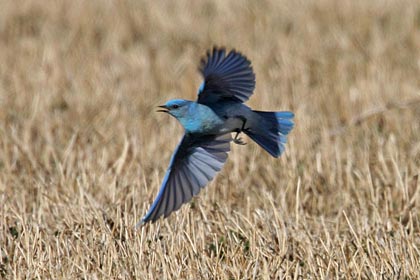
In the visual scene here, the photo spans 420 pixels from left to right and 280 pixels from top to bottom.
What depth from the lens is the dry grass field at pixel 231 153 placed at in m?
4.30

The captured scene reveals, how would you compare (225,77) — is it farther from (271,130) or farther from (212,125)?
(271,130)

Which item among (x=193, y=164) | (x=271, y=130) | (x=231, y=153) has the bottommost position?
(x=193, y=164)

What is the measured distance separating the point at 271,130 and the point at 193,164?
0.40 meters

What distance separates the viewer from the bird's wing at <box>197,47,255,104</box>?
435 centimetres

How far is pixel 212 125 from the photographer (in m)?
4.34

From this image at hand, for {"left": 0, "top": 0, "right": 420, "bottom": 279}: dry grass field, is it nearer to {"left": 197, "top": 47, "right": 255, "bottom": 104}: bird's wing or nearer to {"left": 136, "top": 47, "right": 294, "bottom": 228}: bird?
{"left": 136, "top": 47, "right": 294, "bottom": 228}: bird

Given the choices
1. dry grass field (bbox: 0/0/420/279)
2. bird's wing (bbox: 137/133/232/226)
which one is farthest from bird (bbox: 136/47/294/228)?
dry grass field (bbox: 0/0/420/279)

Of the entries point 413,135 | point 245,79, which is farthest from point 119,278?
point 413,135

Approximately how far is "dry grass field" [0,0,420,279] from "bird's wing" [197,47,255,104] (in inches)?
24.0

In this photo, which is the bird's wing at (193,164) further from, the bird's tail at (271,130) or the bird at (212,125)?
the bird's tail at (271,130)

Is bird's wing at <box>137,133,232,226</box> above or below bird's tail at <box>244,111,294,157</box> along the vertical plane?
below

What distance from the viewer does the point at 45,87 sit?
782 cm

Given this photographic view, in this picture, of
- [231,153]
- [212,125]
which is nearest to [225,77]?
[212,125]

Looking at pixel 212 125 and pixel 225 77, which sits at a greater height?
pixel 225 77
